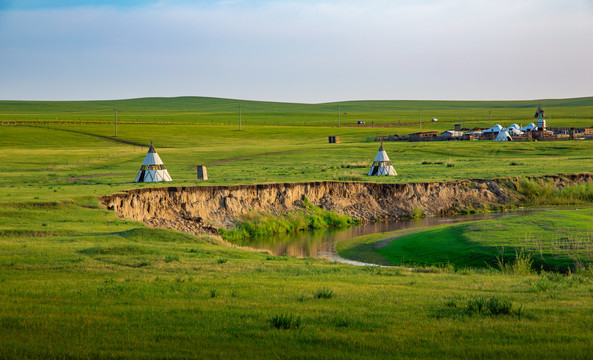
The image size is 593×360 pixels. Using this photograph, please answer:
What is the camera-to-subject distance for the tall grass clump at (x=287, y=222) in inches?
1529

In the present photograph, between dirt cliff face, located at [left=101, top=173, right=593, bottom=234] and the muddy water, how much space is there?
2284mm

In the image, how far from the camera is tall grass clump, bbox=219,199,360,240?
3884 cm

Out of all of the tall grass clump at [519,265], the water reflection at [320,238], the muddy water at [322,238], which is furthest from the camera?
the water reflection at [320,238]

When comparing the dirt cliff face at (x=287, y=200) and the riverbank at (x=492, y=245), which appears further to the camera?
the dirt cliff face at (x=287, y=200)

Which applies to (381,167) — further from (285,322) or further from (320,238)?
(285,322)

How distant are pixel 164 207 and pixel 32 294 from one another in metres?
26.1

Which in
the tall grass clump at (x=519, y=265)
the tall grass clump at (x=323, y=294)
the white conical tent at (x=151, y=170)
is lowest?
the tall grass clump at (x=519, y=265)

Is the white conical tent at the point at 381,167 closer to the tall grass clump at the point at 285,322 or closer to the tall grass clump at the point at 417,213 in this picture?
the tall grass clump at the point at 417,213

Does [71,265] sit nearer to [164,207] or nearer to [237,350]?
[237,350]

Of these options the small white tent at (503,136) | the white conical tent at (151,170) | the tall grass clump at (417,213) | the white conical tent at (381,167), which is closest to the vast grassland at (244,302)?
the white conical tent at (151,170)

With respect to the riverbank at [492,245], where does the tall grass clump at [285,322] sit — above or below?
above

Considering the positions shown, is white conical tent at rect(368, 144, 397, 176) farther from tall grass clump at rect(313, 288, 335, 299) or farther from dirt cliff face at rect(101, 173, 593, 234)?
tall grass clump at rect(313, 288, 335, 299)

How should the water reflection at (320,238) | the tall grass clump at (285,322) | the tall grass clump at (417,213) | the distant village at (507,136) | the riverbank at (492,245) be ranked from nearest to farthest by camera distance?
the tall grass clump at (285,322)
the riverbank at (492,245)
the water reflection at (320,238)
the tall grass clump at (417,213)
the distant village at (507,136)

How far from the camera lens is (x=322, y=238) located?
123 ft
